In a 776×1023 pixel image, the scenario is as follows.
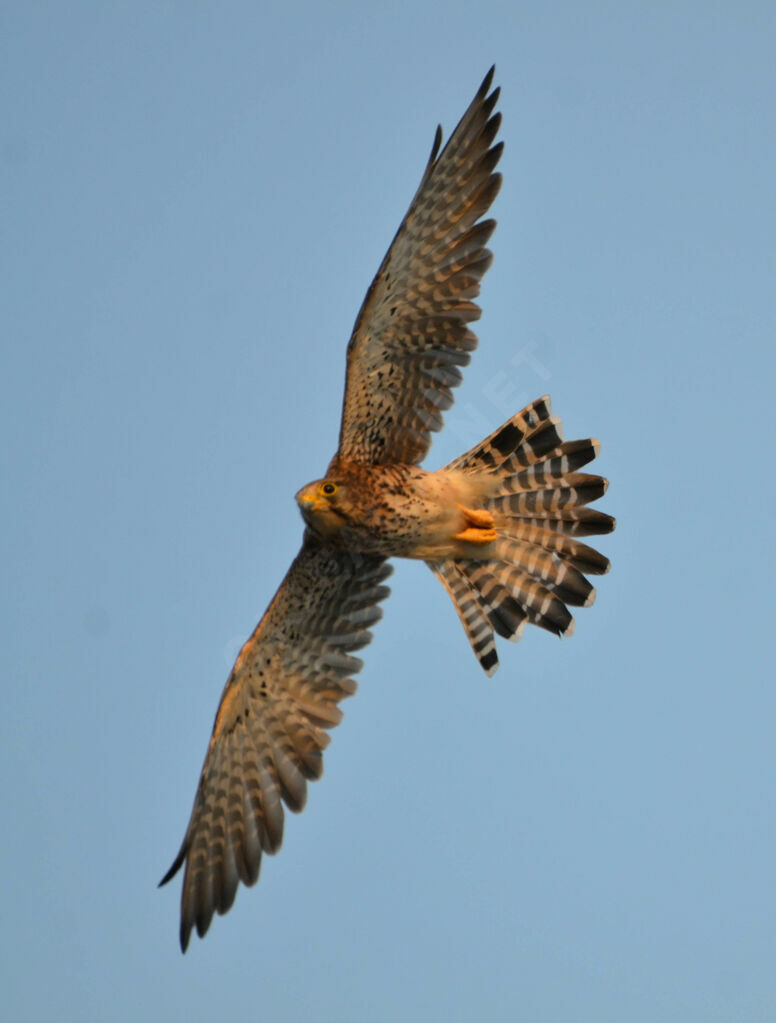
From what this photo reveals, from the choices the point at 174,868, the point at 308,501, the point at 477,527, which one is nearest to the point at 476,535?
the point at 477,527

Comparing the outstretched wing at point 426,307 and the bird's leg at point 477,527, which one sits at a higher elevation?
the outstretched wing at point 426,307

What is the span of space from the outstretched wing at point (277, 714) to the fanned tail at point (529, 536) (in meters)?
0.73

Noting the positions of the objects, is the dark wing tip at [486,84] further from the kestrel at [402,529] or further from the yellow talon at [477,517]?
the yellow talon at [477,517]

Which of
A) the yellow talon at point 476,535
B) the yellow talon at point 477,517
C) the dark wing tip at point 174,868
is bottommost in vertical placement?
the dark wing tip at point 174,868

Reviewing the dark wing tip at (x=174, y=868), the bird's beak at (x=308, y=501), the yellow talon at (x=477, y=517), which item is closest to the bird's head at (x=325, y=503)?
the bird's beak at (x=308, y=501)

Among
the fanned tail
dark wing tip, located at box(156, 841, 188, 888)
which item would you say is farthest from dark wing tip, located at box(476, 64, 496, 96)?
dark wing tip, located at box(156, 841, 188, 888)

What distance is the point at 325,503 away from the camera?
10000mm

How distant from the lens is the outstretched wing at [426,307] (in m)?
10.2

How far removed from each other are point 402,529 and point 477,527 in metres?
0.74

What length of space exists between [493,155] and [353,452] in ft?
7.24

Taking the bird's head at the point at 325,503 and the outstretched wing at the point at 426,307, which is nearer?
the bird's head at the point at 325,503

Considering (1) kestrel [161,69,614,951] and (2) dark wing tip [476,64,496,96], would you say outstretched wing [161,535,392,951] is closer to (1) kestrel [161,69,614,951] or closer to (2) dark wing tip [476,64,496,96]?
(1) kestrel [161,69,614,951]

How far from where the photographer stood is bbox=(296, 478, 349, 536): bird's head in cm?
996

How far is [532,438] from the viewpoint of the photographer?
10898mm
